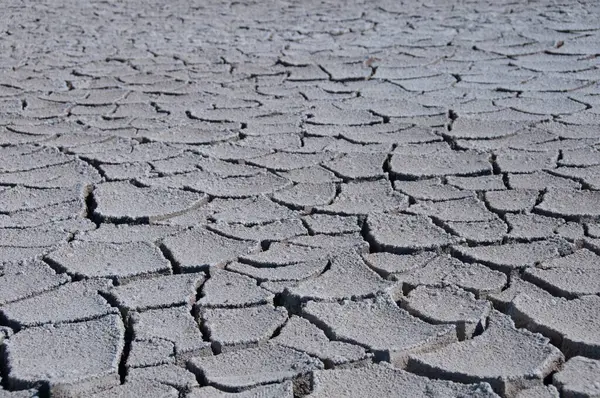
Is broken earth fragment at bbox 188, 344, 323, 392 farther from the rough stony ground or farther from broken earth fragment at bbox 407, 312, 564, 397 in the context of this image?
broken earth fragment at bbox 407, 312, 564, 397

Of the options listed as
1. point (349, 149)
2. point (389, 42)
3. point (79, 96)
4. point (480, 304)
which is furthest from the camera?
point (389, 42)

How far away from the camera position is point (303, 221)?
248 cm

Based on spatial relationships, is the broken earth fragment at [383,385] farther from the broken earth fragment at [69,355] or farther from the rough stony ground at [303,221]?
the broken earth fragment at [69,355]

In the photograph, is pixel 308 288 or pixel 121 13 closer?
pixel 308 288

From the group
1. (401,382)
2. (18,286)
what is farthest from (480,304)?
(18,286)

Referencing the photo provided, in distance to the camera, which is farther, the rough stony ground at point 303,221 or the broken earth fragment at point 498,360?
the rough stony ground at point 303,221

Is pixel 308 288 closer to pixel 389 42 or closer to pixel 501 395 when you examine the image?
pixel 501 395

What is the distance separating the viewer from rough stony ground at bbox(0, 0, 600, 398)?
1.79 m

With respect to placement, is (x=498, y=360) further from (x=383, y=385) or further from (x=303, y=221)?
(x=303, y=221)

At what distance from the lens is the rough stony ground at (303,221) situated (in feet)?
5.87

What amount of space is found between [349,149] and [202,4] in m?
3.48

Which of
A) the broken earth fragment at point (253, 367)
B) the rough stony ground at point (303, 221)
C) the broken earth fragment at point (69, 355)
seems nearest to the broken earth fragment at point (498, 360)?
the rough stony ground at point (303, 221)

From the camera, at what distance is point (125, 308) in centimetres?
201

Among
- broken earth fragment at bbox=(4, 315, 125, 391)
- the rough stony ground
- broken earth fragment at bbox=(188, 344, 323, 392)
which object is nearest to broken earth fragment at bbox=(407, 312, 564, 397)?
the rough stony ground
